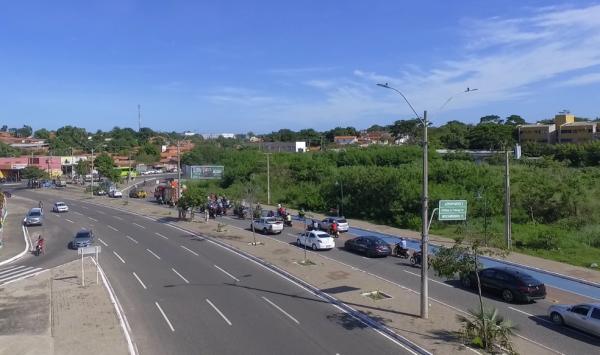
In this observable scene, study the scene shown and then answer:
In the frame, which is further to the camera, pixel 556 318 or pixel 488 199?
pixel 488 199

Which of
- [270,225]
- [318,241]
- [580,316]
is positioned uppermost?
[270,225]

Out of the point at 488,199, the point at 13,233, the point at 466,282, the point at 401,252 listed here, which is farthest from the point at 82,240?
the point at 488,199

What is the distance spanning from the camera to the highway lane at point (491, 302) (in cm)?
1778

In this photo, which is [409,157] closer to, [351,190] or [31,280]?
[351,190]

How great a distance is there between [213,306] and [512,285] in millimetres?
12607

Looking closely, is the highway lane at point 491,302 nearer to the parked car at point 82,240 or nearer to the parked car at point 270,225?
the parked car at point 270,225

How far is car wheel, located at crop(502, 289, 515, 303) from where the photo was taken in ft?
75.2

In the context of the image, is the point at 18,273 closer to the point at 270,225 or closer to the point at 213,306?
the point at 213,306

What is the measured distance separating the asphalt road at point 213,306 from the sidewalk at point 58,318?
885mm

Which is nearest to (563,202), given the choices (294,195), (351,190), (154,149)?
(351,190)

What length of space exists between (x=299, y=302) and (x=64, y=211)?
47034 mm

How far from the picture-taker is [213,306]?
21672 millimetres

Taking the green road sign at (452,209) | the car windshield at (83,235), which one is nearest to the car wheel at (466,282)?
the green road sign at (452,209)

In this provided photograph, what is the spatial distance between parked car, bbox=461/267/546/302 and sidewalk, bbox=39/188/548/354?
3.00 meters
